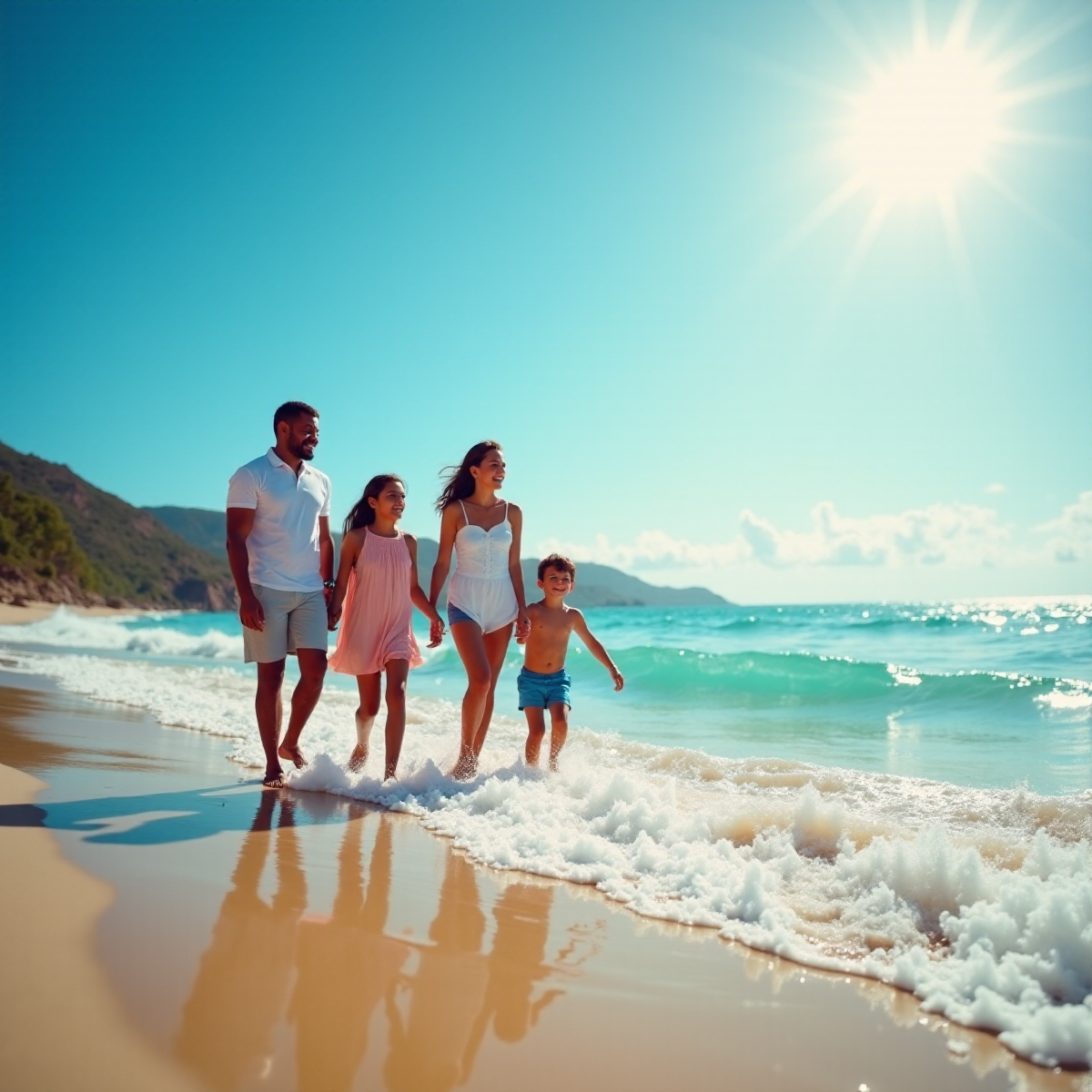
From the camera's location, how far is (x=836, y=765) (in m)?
7.81

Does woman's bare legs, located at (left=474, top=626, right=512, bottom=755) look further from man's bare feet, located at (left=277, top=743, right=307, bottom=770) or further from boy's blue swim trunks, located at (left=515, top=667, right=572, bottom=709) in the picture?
man's bare feet, located at (left=277, top=743, right=307, bottom=770)

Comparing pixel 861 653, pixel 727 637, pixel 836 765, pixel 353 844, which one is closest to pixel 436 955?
pixel 353 844

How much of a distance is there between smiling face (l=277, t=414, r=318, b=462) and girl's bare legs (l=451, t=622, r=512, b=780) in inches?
63.4

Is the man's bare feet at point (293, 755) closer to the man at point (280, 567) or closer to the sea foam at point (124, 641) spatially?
the man at point (280, 567)

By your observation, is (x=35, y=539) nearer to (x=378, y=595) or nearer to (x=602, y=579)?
(x=378, y=595)

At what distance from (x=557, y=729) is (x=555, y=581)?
1.10 m

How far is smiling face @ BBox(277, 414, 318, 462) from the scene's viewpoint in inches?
223

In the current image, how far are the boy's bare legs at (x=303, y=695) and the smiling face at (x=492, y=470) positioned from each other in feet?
5.47

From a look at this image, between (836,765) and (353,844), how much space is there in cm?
531

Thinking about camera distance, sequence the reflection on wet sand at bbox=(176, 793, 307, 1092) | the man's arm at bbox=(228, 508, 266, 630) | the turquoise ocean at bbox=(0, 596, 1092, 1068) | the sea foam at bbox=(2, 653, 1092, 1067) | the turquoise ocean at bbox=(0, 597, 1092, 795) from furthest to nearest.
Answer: the turquoise ocean at bbox=(0, 597, 1092, 795)
the man's arm at bbox=(228, 508, 266, 630)
the turquoise ocean at bbox=(0, 596, 1092, 1068)
the sea foam at bbox=(2, 653, 1092, 1067)
the reflection on wet sand at bbox=(176, 793, 307, 1092)

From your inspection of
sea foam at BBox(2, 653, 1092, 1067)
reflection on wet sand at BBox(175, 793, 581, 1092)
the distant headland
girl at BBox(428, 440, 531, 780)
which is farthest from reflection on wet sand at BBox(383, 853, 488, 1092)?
the distant headland

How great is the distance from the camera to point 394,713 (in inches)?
224

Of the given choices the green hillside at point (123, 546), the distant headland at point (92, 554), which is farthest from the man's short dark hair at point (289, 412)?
the green hillside at point (123, 546)

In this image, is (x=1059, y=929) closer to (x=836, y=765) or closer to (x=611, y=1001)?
(x=611, y=1001)
